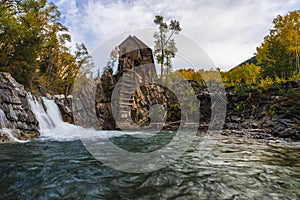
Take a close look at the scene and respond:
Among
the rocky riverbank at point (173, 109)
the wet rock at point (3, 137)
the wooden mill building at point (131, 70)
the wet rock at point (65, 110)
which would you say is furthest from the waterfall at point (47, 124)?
the wooden mill building at point (131, 70)

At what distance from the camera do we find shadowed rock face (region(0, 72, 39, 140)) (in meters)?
8.18

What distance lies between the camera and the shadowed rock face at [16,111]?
26.8 ft

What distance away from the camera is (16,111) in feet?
29.0

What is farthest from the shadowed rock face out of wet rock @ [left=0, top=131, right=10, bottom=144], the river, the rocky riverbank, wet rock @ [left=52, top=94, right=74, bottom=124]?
the river

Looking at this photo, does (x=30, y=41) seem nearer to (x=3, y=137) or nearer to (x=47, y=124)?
(x=47, y=124)

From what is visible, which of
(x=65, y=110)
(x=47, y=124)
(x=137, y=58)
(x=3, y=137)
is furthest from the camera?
(x=137, y=58)

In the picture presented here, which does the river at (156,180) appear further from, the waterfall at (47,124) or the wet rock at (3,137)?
the waterfall at (47,124)

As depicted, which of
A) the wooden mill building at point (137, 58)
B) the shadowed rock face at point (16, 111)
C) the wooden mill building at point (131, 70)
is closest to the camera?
the shadowed rock face at point (16, 111)

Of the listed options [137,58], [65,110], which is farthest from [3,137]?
[137,58]

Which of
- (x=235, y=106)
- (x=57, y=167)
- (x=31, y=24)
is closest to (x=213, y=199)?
(x=57, y=167)

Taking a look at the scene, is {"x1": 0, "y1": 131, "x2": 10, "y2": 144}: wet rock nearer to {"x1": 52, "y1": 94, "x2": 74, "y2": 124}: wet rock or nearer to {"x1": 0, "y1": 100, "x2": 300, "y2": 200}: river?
{"x1": 0, "y1": 100, "x2": 300, "y2": 200}: river

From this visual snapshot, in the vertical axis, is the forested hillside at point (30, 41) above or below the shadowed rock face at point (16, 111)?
above

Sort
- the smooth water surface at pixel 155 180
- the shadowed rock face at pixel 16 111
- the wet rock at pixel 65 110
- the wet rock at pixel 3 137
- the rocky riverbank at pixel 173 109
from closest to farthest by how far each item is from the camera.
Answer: the smooth water surface at pixel 155 180
the wet rock at pixel 3 137
the shadowed rock face at pixel 16 111
the rocky riverbank at pixel 173 109
the wet rock at pixel 65 110

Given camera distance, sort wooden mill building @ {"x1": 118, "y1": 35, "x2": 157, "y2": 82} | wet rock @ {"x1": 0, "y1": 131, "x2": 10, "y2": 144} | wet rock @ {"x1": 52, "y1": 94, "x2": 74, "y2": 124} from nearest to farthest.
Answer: wet rock @ {"x1": 0, "y1": 131, "x2": 10, "y2": 144}, wet rock @ {"x1": 52, "y1": 94, "x2": 74, "y2": 124}, wooden mill building @ {"x1": 118, "y1": 35, "x2": 157, "y2": 82}
